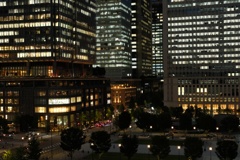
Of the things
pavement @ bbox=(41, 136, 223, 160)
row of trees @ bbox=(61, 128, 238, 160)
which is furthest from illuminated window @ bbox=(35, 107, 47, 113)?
row of trees @ bbox=(61, 128, 238, 160)

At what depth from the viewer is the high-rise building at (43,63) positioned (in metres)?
163

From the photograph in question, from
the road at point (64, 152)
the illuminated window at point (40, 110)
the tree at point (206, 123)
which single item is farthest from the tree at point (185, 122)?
the illuminated window at point (40, 110)

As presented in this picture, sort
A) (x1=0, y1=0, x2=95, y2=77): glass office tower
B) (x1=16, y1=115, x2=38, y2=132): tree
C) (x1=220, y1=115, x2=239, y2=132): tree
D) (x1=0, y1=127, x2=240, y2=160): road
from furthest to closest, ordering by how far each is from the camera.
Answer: (x1=0, y1=0, x2=95, y2=77): glass office tower < (x1=16, y1=115, x2=38, y2=132): tree < (x1=220, y1=115, x2=239, y2=132): tree < (x1=0, y1=127, x2=240, y2=160): road

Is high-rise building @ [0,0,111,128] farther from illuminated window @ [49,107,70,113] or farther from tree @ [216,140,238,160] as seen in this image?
tree @ [216,140,238,160]

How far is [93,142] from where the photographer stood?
95.2 metres

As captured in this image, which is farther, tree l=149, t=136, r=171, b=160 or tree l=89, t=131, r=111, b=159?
tree l=89, t=131, r=111, b=159

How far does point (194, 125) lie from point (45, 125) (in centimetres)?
5862

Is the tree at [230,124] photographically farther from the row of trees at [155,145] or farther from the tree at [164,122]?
the row of trees at [155,145]

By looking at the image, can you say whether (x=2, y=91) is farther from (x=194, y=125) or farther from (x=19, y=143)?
(x=194, y=125)

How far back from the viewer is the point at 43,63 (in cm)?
18438

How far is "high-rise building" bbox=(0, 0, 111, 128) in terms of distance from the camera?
163 meters

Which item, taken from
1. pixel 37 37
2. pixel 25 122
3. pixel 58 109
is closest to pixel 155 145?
pixel 25 122

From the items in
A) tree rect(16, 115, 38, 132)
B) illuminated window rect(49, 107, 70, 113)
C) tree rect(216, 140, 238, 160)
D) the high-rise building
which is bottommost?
tree rect(16, 115, 38, 132)

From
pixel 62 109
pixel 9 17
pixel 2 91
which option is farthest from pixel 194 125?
pixel 9 17
